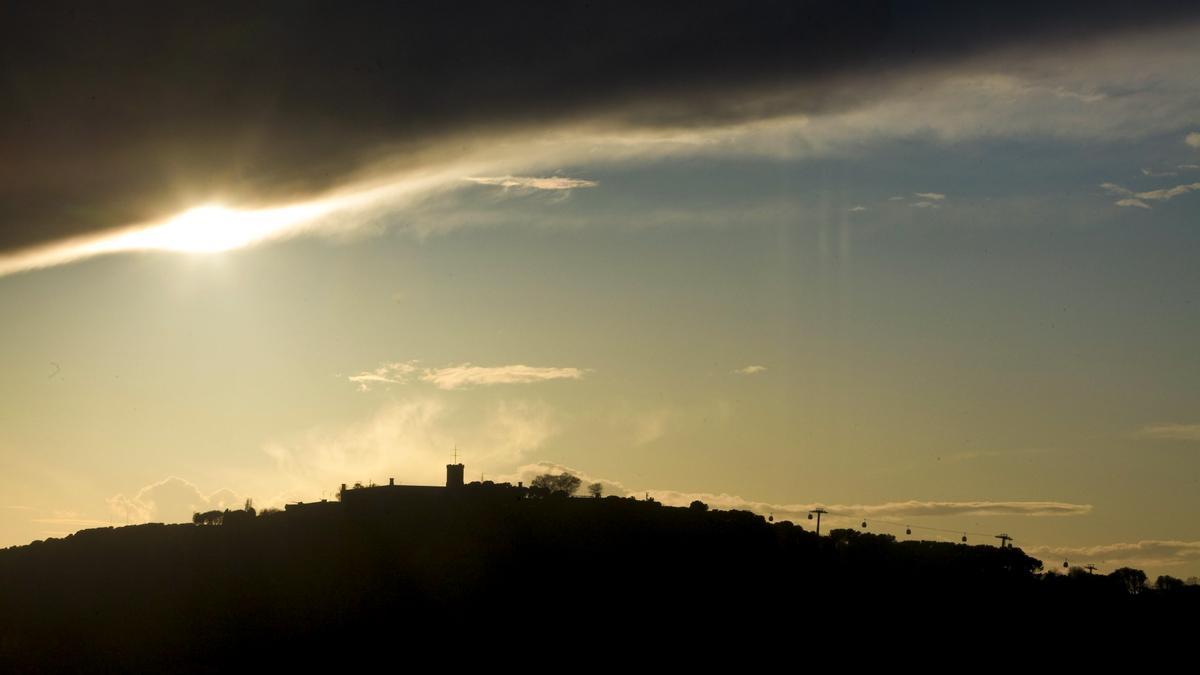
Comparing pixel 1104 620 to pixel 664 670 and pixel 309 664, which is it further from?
pixel 309 664

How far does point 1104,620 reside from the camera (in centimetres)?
19588

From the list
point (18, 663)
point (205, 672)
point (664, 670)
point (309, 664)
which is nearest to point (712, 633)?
point (664, 670)

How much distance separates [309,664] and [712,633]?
1897 inches

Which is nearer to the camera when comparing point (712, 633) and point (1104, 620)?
point (712, 633)

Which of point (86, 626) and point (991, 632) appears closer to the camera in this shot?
point (991, 632)

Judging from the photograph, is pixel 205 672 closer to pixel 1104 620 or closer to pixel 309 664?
pixel 309 664

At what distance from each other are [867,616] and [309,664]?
237 ft

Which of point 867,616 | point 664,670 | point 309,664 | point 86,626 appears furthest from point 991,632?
point 86,626

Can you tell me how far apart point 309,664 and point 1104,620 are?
346ft

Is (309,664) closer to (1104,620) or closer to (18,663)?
(18,663)

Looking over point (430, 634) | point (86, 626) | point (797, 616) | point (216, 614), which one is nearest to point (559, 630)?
point (430, 634)

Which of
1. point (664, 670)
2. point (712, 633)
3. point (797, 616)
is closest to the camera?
point (664, 670)

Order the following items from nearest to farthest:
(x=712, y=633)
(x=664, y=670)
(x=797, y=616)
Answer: (x=664, y=670), (x=712, y=633), (x=797, y=616)

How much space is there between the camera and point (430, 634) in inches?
7082
